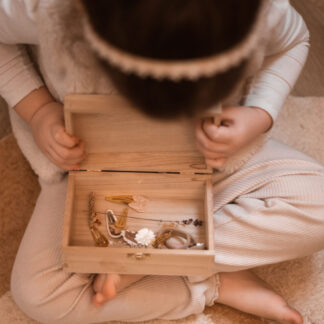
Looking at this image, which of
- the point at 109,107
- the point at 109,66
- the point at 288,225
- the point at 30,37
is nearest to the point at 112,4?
the point at 109,66

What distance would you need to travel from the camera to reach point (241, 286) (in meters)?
0.78

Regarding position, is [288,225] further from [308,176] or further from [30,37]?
[30,37]

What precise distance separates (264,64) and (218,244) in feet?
1.06

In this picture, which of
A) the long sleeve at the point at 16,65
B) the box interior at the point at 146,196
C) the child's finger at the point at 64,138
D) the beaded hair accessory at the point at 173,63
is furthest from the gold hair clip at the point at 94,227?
the beaded hair accessory at the point at 173,63

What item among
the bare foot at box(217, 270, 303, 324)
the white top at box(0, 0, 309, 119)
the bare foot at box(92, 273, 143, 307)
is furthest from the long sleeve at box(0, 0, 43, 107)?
the bare foot at box(217, 270, 303, 324)

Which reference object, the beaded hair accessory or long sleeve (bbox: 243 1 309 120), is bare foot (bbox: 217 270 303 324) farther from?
the beaded hair accessory

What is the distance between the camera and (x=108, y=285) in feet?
2.19

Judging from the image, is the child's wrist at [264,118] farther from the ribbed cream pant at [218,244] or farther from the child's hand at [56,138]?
the child's hand at [56,138]

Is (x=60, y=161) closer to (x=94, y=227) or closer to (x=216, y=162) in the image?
(x=94, y=227)

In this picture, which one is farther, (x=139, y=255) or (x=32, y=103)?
(x=32, y=103)

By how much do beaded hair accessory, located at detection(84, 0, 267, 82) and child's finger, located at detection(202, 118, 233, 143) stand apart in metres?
0.20

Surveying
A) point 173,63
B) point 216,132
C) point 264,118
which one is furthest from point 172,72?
point 264,118

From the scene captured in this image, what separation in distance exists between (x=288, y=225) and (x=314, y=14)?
2.32 feet

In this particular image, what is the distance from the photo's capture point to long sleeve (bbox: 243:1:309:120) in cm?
70
